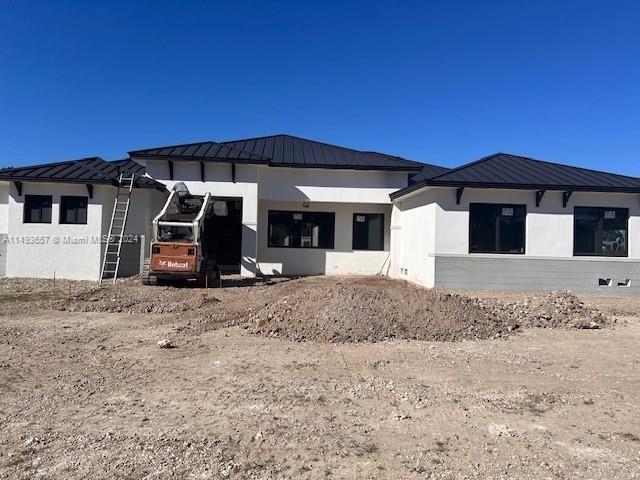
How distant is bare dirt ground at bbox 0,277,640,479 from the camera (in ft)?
12.4

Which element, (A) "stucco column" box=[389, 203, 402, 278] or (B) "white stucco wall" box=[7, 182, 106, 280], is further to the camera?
(A) "stucco column" box=[389, 203, 402, 278]

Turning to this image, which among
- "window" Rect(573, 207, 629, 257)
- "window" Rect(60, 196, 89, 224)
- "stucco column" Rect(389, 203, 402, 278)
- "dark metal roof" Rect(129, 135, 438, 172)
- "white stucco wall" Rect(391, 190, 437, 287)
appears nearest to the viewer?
"white stucco wall" Rect(391, 190, 437, 287)

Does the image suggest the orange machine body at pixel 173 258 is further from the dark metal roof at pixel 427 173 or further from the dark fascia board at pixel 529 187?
the dark metal roof at pixel 427 173

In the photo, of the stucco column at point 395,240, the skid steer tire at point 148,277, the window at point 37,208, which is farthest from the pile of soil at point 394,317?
the window at point 37,208

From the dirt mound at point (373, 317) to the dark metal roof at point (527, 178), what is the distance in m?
5.68

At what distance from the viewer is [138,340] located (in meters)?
8.03

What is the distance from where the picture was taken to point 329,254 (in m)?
19.8

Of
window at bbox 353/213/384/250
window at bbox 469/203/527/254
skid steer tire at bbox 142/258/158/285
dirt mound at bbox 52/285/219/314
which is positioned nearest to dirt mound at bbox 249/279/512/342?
dirt mound at bbox 52/285/219/314

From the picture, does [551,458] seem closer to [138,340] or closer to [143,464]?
[143,464]

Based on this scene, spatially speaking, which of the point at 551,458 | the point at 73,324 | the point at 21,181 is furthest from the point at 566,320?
the point at 21,181

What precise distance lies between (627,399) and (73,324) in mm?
9498

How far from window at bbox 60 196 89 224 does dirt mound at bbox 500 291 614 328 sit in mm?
14148

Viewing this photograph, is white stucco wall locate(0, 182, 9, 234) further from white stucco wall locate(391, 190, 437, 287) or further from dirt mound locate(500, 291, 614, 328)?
dirt mound locate(500, 291, 614, 328)

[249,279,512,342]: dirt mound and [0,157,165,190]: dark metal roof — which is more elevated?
[0,157,165,190]: dark metal roof
